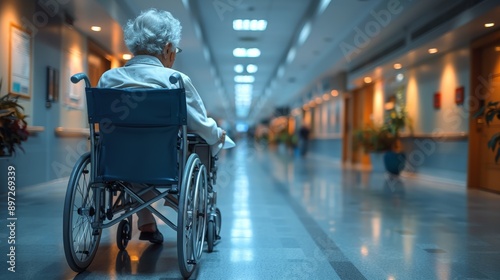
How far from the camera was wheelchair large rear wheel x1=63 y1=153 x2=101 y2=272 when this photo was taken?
6.53ft

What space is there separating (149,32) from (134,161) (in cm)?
70

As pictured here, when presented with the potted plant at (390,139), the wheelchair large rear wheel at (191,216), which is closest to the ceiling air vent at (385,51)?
the potted plant at (390,139)

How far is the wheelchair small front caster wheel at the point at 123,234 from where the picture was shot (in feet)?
8.46

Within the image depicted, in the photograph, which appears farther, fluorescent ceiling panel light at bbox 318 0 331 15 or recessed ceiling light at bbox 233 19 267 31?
recessed ceiling light at bbox 233 19 267 31

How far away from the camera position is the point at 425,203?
5.04 m

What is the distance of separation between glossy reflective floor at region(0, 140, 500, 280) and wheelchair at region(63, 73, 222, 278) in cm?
27

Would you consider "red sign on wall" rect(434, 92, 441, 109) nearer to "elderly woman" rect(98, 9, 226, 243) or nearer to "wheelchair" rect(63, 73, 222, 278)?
"elderly woman" rect(98, 9, 226, 243)

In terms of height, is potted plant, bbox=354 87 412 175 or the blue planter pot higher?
potted plant, bbox=354 87 412 175

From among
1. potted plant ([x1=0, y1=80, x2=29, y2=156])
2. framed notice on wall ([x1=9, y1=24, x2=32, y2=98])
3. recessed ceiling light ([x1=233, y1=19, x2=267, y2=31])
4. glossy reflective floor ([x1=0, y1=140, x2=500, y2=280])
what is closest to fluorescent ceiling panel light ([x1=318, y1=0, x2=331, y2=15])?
recessed ceiling light ([x1=233, y1=19, x2=267, y2=31])

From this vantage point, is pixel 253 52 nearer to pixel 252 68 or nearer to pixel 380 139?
pixel 252 68

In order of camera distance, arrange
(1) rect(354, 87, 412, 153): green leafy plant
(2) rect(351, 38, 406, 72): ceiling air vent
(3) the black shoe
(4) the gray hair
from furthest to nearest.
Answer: (1) rect(354, 87, 412, 153): green leafy plant < (2) rect(351, 38, 406, 72): ceiling air vent < (3) the black shoe < (4) the gray hair

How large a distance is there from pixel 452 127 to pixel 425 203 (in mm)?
2709

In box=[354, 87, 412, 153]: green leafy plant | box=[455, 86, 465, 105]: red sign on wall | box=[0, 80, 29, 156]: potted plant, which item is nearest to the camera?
box=[0, 80, 29, 156]: potted plant

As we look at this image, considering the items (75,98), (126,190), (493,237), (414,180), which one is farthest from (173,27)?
(414,180)
